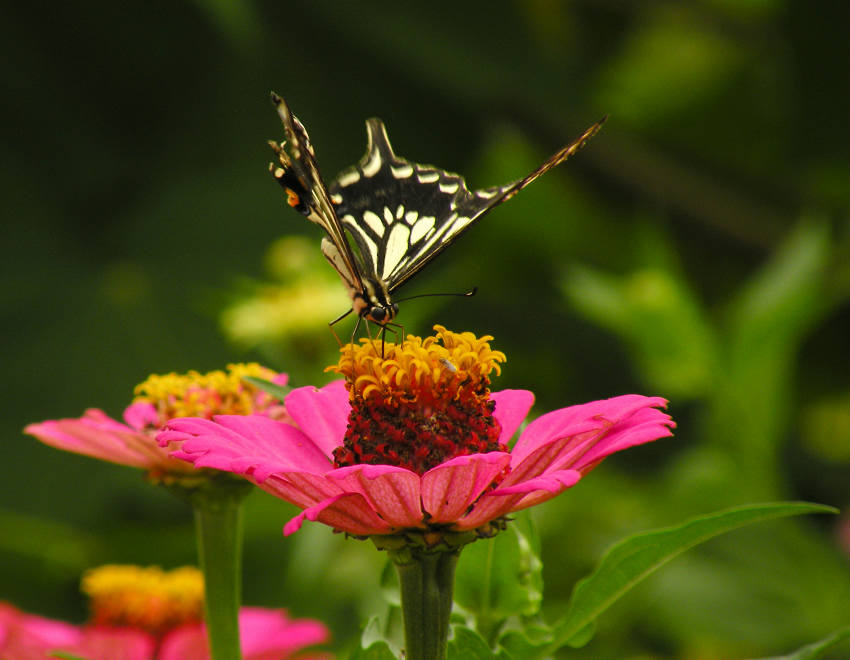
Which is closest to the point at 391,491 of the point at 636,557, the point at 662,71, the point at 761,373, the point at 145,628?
the point at 636,557

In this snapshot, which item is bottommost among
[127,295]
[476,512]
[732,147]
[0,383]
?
[476,512]

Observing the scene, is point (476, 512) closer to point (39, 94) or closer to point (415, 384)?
point (415, 384)

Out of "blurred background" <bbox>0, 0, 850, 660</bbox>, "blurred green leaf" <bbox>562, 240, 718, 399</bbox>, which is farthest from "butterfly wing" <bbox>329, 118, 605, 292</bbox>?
"blurred background" <bbox>0, 0, 850, 660</bbox>

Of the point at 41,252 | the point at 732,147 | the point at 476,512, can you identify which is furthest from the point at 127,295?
the point at 476,512

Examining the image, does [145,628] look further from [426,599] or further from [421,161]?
[421,161]

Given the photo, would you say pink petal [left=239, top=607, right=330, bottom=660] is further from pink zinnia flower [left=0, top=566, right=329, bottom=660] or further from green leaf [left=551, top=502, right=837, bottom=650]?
green leaf [left=551, top=502, right=837, bottom=650]

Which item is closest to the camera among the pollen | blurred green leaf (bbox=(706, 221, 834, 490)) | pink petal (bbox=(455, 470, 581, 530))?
pink petal (bbox=(455, 470, 581, 530))
